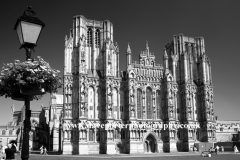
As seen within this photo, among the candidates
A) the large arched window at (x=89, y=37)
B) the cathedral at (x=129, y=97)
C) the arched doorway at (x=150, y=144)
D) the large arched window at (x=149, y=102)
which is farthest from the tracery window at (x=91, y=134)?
the large arched window at (x=89, y=37)

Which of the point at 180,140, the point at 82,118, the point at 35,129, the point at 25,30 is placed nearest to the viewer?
the point at 25,30

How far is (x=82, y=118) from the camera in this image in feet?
Result: 198

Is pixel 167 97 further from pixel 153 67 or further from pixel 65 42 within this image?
pixel 65 42

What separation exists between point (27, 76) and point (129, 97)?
57.4 meters

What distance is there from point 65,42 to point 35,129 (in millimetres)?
36675

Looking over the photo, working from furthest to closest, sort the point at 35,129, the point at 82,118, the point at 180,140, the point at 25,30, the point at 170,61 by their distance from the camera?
1. the point at 35,129
2. the point at 170,61
3. the point at 180,140
4. the point at 82,118
5. the point at 25,30

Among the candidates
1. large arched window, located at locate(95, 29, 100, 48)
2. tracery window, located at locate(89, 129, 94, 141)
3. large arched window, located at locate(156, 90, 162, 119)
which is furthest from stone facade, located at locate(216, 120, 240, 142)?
large arched window, located at locate(95, 29, 100, 48)

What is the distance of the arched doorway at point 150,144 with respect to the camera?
67.2 meters

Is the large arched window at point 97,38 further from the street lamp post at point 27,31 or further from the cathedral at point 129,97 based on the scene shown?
the street lamp post at point 27,31

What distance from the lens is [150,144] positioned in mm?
67938

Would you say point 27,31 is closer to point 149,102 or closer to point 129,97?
point 129,97

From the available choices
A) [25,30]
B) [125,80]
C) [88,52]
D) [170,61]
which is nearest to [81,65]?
[88,52]

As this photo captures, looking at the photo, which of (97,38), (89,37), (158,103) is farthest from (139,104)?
(89,37)

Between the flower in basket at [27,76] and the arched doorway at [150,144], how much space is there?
60.5 m
